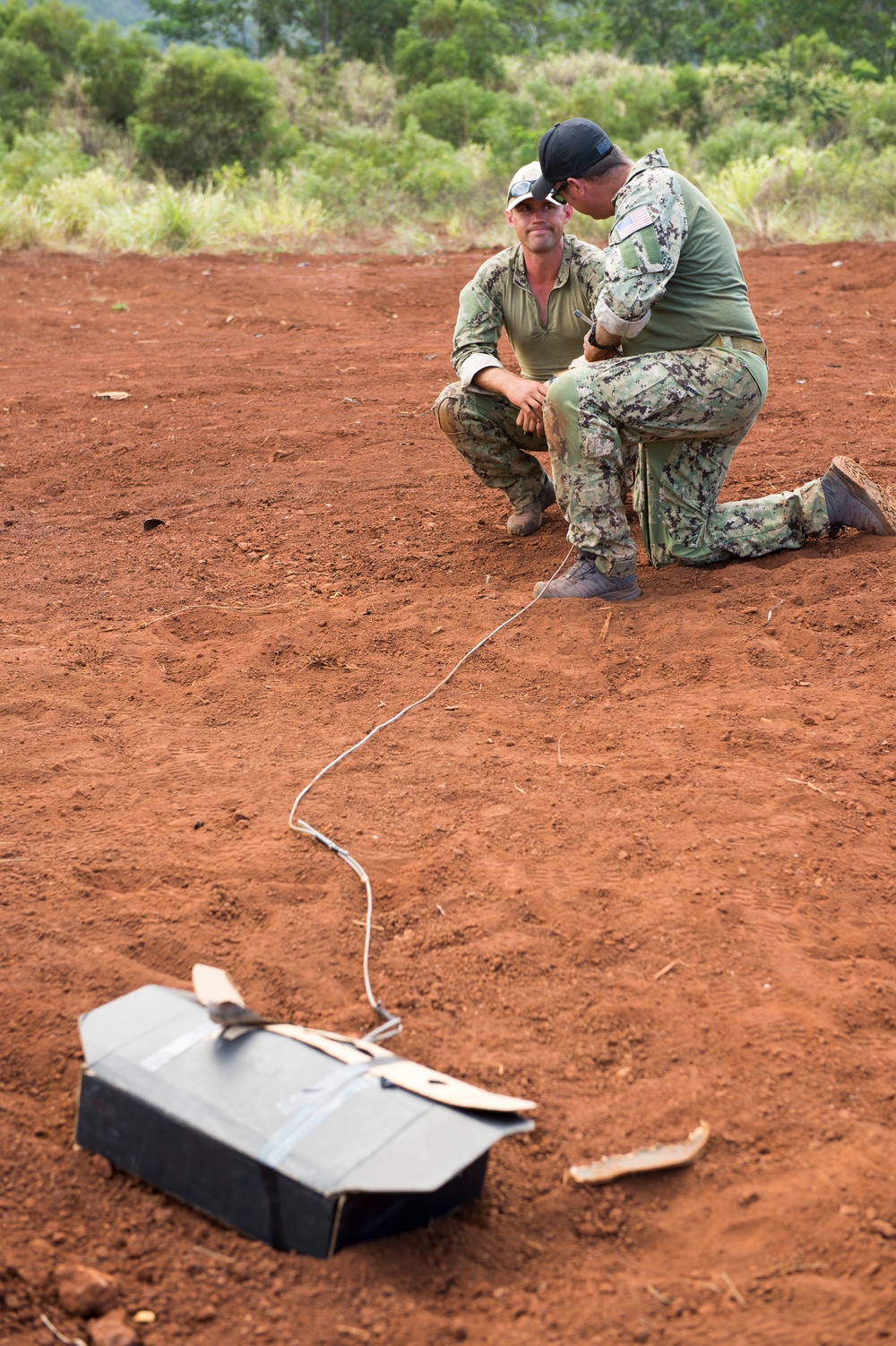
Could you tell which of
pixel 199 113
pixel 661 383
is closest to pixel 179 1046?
pixel 661 383

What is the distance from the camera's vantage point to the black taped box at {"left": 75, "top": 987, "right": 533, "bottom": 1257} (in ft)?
5.31

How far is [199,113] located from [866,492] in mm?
13286

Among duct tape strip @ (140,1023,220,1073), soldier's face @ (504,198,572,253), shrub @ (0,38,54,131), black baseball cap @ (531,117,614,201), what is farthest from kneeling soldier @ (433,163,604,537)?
shrub @ (0,38,54,131)

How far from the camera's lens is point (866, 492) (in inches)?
157

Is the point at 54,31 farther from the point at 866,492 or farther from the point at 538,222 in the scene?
the point at 866,492

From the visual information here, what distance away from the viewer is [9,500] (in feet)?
17.1

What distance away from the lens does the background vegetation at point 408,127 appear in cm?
1140

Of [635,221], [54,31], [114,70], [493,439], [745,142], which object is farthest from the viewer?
[54,31]

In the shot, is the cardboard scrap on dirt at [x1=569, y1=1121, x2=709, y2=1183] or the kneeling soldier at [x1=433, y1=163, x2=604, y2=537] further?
the kneeling soldier at [x1=433, y1=163, x2=604, y2=537]

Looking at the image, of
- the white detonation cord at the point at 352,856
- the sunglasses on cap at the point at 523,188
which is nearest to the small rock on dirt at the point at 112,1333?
the white detonation cord at the point at 352,856

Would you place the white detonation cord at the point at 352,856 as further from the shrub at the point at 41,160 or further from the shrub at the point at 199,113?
the shrub at the point at 199,113

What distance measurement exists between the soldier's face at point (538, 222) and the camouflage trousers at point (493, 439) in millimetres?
557

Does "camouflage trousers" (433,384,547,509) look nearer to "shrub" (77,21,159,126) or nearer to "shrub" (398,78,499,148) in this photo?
"shrub" (398,78,499,148)

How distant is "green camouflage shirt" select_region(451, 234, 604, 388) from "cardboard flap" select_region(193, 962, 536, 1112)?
2.88 metres
